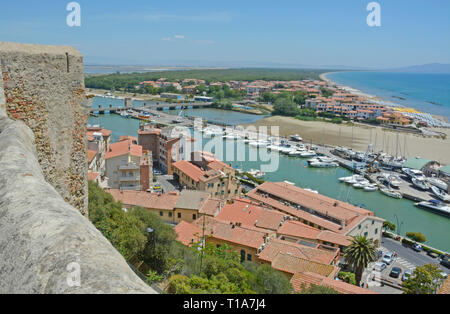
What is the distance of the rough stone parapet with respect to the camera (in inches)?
54.2

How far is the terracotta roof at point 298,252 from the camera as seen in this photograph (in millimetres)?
12516

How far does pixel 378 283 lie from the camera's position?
13109 millimetres

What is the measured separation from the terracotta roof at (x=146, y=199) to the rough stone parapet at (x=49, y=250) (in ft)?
49.7

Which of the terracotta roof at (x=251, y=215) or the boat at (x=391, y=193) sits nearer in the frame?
the terracotta roof at (x=251, y=215)

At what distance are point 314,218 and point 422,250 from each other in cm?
456

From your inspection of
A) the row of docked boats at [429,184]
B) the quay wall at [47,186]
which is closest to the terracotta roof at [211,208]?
the quay wall at [47,186]

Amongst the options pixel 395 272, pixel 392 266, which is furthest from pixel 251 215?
pixel 395 272

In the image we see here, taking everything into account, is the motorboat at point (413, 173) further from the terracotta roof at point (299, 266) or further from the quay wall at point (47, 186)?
the quay wall at point (47, 186)

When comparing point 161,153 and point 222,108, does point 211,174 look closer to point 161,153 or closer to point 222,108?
point 161,153

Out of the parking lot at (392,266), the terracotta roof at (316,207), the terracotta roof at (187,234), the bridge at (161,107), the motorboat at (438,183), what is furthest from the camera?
the bridge at (161,107)

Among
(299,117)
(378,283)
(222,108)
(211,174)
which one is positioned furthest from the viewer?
(222,108)

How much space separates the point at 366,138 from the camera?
39.4 metres

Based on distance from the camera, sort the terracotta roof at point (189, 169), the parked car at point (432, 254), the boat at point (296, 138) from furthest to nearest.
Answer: the boat at point (296, 138) < the terracotta roof at point (189, 169) < the parked car at point (432, 254)
